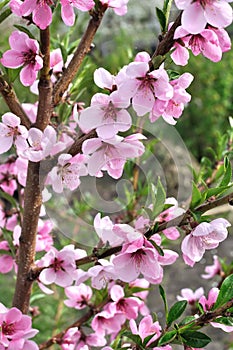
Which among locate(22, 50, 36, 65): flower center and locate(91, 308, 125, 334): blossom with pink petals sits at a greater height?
locate(22, 50, 36, 65): flower center

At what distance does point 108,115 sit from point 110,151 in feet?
0.14

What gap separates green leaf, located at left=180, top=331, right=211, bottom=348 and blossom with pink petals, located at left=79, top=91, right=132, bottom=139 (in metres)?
0.22

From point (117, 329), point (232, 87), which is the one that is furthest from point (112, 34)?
point (117, 329)

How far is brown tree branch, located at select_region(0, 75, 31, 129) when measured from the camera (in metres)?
0.69

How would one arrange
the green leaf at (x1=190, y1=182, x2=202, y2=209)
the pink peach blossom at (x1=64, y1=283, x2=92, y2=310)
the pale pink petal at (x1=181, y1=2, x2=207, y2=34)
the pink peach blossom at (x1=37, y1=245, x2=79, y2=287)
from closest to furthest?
the pale pink petal at (x1=181, y1=2, x2=207, y2=34)
the green leaf at (x1=190, y1=182, x2=202, y2=209)
the pink peach blossom at (x1=37, y1=245, x2=79, y2=287)
the pink peach blossom at (x1=64, y1=283, x2=92, y2=310)

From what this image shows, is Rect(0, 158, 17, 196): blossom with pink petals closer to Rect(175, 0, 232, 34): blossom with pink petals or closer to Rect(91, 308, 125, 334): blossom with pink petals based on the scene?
Rect(91, 308, 125, 334): blossom with pink petals

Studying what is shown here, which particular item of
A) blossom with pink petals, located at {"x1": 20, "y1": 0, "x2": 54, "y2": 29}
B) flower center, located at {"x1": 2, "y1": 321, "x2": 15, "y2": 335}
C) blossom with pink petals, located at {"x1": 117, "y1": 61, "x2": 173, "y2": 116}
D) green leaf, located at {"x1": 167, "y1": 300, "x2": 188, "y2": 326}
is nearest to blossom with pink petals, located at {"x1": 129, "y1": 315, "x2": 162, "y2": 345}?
green leaf, located at {"x1": 167, "y1": 300, "x2": 188, "y2": 326}

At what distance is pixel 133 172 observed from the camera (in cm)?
112

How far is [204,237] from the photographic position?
0.64 metres

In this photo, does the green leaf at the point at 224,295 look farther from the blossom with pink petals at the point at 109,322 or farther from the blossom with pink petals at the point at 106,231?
the blossom with pink petals at the point at 109,322

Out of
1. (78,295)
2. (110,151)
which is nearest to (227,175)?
(110,151)

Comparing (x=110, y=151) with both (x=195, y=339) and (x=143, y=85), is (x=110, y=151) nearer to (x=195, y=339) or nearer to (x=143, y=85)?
(x=143, y=85)

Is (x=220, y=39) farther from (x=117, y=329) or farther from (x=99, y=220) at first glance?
(x=117, y=329)

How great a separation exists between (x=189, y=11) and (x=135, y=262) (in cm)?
27
